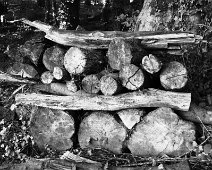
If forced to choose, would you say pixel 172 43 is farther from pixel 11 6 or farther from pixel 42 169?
pixel 11 6

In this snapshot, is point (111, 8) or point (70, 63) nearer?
point (70, 63)

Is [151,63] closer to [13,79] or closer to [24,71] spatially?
[24,71]

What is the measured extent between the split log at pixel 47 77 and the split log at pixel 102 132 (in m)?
0.80

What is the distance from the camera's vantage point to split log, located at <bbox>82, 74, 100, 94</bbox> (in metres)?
3.96

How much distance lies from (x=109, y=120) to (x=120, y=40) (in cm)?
118

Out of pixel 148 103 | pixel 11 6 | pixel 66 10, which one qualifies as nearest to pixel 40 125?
pixel 148 103

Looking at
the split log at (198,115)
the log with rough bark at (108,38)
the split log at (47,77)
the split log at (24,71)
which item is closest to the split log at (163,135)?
the split log at (198,115)

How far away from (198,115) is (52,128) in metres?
2.23

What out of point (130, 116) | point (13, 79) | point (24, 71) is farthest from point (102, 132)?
point (13, 79)

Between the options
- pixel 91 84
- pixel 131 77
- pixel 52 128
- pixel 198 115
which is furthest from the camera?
pixel 52 128

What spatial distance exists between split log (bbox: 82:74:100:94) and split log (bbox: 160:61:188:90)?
920 mm

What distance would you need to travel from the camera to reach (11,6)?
9.48m

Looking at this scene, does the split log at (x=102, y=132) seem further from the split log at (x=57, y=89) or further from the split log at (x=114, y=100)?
the split log at (x=57, y=89)

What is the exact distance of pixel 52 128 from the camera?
4445 millimetres
